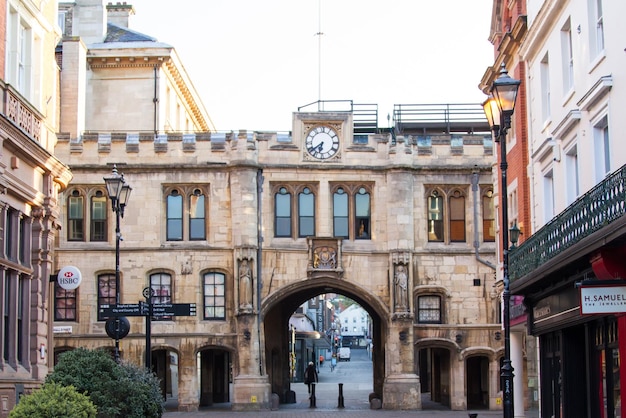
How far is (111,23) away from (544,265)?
3882 centimetres

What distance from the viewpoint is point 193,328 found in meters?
43.8

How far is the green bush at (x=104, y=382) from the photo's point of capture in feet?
65.6

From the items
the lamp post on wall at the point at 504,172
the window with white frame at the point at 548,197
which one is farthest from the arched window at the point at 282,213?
the lamp post on wall at the point at 504,172

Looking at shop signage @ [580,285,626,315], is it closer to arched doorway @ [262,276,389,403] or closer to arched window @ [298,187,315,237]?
arched doorway @ [262,276,389,403]

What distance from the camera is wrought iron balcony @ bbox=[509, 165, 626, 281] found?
52.1 feet

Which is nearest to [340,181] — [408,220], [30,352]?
[408,220]

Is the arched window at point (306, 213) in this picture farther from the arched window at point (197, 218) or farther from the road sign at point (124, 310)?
the road sign at point (124, 310)

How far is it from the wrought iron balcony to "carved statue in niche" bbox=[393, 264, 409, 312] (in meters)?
18.1

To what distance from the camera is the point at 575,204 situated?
18.7 m

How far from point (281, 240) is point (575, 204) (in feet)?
86.5

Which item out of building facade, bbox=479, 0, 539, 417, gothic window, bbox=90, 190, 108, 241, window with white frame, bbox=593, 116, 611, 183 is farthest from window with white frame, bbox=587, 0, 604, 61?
gothic window, bbox=90, 190, 108, 241

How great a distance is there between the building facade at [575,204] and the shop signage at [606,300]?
0.01m

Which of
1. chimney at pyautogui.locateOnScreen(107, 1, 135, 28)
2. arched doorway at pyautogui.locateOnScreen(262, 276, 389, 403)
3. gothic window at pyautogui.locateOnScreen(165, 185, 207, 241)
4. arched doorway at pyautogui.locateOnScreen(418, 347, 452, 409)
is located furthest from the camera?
chimney at pyautogui.locateOnScreen(107, 1, 135, 28)

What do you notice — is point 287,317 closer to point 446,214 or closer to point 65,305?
point 446,214
